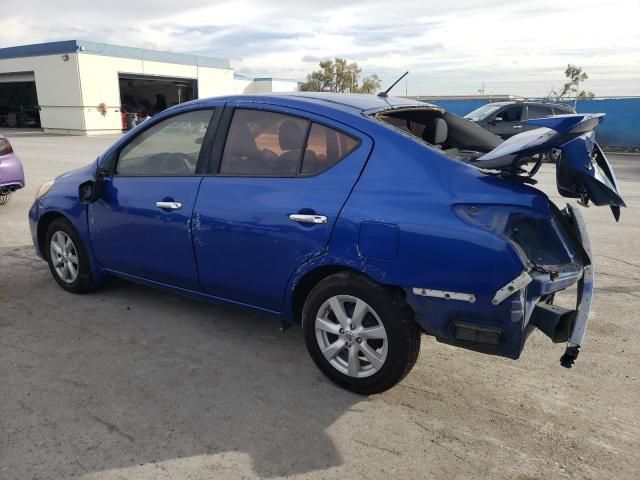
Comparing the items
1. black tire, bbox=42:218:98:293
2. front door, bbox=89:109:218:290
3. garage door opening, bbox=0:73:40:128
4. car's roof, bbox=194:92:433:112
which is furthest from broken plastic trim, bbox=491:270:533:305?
garage door opening, bbox=0:73:40:128

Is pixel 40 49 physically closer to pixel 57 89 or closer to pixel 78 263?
pixel 57 89

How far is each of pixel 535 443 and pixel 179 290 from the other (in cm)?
258

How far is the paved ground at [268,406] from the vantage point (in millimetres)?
2691

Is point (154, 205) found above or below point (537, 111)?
below

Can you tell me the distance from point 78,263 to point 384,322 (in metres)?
2.95

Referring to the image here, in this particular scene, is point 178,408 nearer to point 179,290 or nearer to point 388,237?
point 179,290

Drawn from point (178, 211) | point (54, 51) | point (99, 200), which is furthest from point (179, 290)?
point (54, 51)

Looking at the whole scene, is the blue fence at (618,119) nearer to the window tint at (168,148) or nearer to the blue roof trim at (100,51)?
the window tint at (168,148)

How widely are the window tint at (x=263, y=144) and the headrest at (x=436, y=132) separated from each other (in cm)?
99

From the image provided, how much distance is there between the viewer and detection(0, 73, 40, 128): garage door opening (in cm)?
3514

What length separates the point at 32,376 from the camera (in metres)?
3.48

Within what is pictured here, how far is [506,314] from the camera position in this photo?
2768 mm

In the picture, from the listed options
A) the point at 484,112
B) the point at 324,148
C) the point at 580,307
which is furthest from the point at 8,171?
the point at 484,112

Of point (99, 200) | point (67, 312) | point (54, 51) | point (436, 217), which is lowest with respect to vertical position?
point (67, 312)
